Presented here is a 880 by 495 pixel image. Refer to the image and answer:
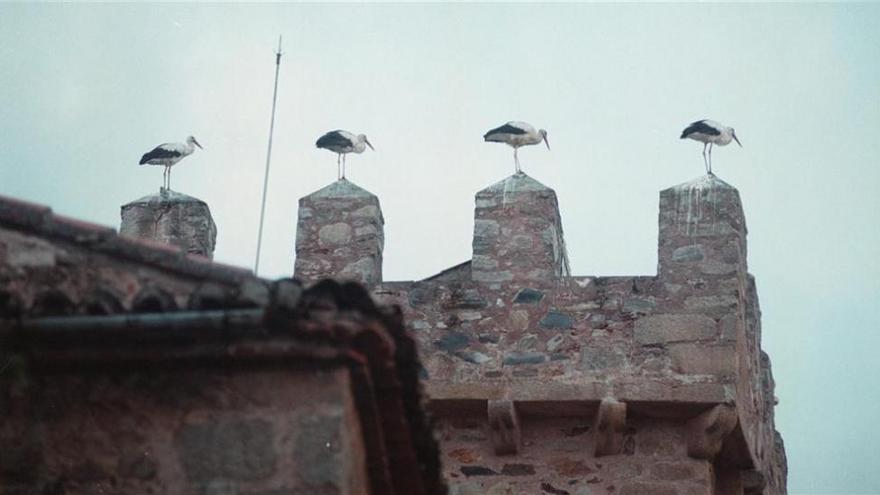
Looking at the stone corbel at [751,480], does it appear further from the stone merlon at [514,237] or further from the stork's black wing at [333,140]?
the stork's black wing at [333,140]

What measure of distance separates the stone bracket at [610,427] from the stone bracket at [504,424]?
1.48ft

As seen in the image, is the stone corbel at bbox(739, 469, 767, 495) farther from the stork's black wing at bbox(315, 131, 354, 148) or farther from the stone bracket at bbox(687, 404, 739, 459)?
the stork's black wing at bbox(315, 131, 354, 148)

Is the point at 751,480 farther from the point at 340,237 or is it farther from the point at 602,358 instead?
the point at 340,237

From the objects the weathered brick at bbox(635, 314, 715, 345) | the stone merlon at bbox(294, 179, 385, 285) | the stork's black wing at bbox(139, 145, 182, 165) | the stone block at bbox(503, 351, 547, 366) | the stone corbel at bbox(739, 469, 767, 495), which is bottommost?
the stone corbel at bbox(739, 469, 767, 495)

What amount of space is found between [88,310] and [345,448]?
2.91ft

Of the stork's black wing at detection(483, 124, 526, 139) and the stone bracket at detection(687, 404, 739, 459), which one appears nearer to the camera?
the stone bracket at detection(687, 404, 739, 459)

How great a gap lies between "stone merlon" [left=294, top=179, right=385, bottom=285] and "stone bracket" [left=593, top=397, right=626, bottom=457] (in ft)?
5.32

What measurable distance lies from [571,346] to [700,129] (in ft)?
6.15

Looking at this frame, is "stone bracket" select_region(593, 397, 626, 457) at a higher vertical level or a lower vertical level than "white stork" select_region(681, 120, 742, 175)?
lower

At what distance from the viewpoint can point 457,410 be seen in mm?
12023

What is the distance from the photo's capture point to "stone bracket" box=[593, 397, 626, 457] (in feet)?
38.5

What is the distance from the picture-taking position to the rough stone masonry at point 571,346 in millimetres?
11797

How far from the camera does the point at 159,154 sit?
1326cm

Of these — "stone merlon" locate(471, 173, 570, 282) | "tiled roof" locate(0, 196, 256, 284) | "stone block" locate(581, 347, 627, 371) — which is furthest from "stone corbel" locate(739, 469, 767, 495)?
"tiled roof" locate(0, 196, 256, 284)
